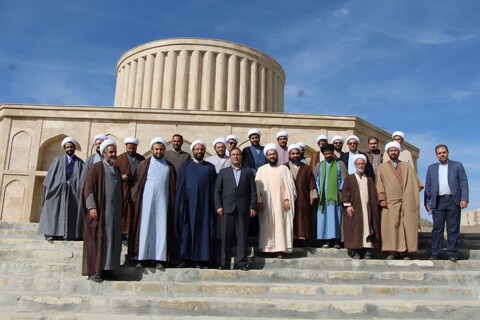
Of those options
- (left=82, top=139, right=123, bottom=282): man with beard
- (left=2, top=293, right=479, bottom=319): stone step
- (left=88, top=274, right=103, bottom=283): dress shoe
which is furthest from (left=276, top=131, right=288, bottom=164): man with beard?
(left=88, top=274, right=103, bottom=283): dress shoe

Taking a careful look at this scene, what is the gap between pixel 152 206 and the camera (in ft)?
19.6

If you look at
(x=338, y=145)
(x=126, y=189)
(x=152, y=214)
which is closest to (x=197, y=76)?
(x=338, y=145)

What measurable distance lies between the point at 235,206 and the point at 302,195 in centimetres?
121

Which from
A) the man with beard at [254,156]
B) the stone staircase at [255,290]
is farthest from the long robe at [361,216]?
the man with beard at [254,156]

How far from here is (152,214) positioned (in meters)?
5.98

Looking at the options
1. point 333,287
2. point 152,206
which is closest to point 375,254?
point 333,287

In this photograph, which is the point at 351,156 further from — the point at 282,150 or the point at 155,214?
the point at 155,214

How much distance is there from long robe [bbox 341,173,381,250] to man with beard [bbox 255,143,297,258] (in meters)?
0.75

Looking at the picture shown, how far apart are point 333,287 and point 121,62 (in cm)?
1330

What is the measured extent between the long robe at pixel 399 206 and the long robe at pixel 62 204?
14.4ft

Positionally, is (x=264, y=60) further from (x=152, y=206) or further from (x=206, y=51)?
(x=152, y=206)

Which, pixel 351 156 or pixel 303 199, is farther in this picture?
pixel 351 156

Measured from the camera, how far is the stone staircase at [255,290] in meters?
4.92

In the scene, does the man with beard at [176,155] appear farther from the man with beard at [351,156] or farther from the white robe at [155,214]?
the man with beard at [351,156]
